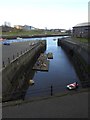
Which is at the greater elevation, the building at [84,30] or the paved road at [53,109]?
the building at [84,30]

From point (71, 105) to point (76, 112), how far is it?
99cm

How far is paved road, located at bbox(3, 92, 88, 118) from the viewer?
11352 mm

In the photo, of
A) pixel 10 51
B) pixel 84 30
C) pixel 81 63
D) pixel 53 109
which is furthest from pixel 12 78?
pixel 84 30

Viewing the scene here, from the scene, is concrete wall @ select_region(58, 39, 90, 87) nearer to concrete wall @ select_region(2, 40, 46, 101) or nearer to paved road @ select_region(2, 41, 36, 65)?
concrete wall @ select_region(2, 40, 46, 101)

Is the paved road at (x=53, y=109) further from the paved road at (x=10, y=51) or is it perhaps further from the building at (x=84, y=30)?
the building at (x=84, y=30)

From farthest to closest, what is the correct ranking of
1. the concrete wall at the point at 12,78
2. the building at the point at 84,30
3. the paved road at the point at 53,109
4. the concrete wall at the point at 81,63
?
the building at the point at 84,30, the concrete wall at the point at 81,63, the concrete wall at the point at 12,78, the paved road at the point at 53,109

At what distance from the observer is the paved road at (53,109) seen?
447 inches

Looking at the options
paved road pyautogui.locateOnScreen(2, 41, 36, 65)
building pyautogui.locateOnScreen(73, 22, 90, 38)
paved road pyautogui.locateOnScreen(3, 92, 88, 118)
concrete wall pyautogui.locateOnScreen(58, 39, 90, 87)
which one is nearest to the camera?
paved road pyautogui.locateOnScreen(3, 92, 88, 118)

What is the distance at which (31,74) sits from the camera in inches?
1753

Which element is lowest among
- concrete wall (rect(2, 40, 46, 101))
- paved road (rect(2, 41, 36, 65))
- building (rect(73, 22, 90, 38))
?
concrete wall (rect(2, 40, 46, 101))

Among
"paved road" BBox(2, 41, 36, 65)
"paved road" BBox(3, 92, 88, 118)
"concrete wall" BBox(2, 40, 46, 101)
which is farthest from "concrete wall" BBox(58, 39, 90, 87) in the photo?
"paved road" BBox(2, 41, 36, 65)

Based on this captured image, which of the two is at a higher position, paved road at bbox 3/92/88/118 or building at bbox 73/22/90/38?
building at bbox 73/22/90/38


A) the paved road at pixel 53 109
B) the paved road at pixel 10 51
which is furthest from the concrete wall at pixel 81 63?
the paved road at pixel 10 51

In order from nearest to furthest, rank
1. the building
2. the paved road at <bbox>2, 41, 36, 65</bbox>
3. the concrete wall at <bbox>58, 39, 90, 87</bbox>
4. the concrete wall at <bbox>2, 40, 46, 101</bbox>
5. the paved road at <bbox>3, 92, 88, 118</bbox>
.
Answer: the paved road at <bbox>3, 92, 88, 118</bbox>, the concrete wall at <bbox>2, 40, 46, 101</bbox>, the concrete wall at <bbox>58, 39, 90, 87</bbox>, the paved road at <bbox>2, 41, 36, 65</bbox>, the building
